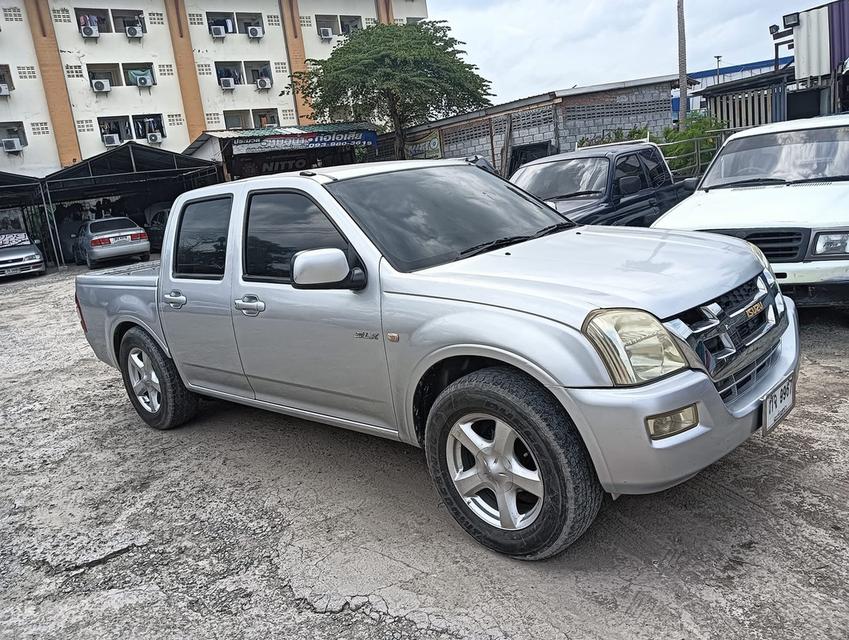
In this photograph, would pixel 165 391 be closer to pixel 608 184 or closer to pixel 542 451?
pixel 542 451

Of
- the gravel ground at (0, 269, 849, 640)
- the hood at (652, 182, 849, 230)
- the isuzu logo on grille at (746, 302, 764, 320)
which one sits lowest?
the gravel ground at (0, 269, 849, 640)

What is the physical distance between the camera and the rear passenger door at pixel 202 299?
4.11 metres

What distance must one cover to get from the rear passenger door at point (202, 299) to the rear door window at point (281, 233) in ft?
0.74

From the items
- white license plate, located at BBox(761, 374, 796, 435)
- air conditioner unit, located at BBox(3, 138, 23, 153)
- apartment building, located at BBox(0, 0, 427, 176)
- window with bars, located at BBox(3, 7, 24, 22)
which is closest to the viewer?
white license plate, located at BBox(761, 374, 796, 435)

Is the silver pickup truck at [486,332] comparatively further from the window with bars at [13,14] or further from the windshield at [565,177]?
the window with bars at [13,14]

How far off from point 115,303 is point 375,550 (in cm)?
307

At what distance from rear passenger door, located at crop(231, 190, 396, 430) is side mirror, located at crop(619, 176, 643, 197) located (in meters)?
5.27

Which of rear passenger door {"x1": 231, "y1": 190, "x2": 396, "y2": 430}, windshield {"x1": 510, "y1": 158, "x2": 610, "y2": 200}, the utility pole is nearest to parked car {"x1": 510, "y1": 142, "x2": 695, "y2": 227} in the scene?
windshield {"x1": 510, "y1": 158, "x2": 610, "y2": 200}

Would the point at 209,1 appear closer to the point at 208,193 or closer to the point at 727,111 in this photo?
the point at 727,111

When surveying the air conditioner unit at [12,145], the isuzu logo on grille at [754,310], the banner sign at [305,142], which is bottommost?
the isuzu logo on grille at [754,310]

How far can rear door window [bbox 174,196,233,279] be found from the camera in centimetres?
417

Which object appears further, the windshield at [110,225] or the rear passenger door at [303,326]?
the windshield at [110,225]

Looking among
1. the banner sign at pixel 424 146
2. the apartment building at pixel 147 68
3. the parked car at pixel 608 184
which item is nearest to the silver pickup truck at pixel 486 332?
the parked car at pixel 608 184

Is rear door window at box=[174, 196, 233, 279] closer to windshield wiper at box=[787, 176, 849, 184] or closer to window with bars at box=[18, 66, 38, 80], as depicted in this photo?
windshield wiper at box=[787, 176, 849, 184]
